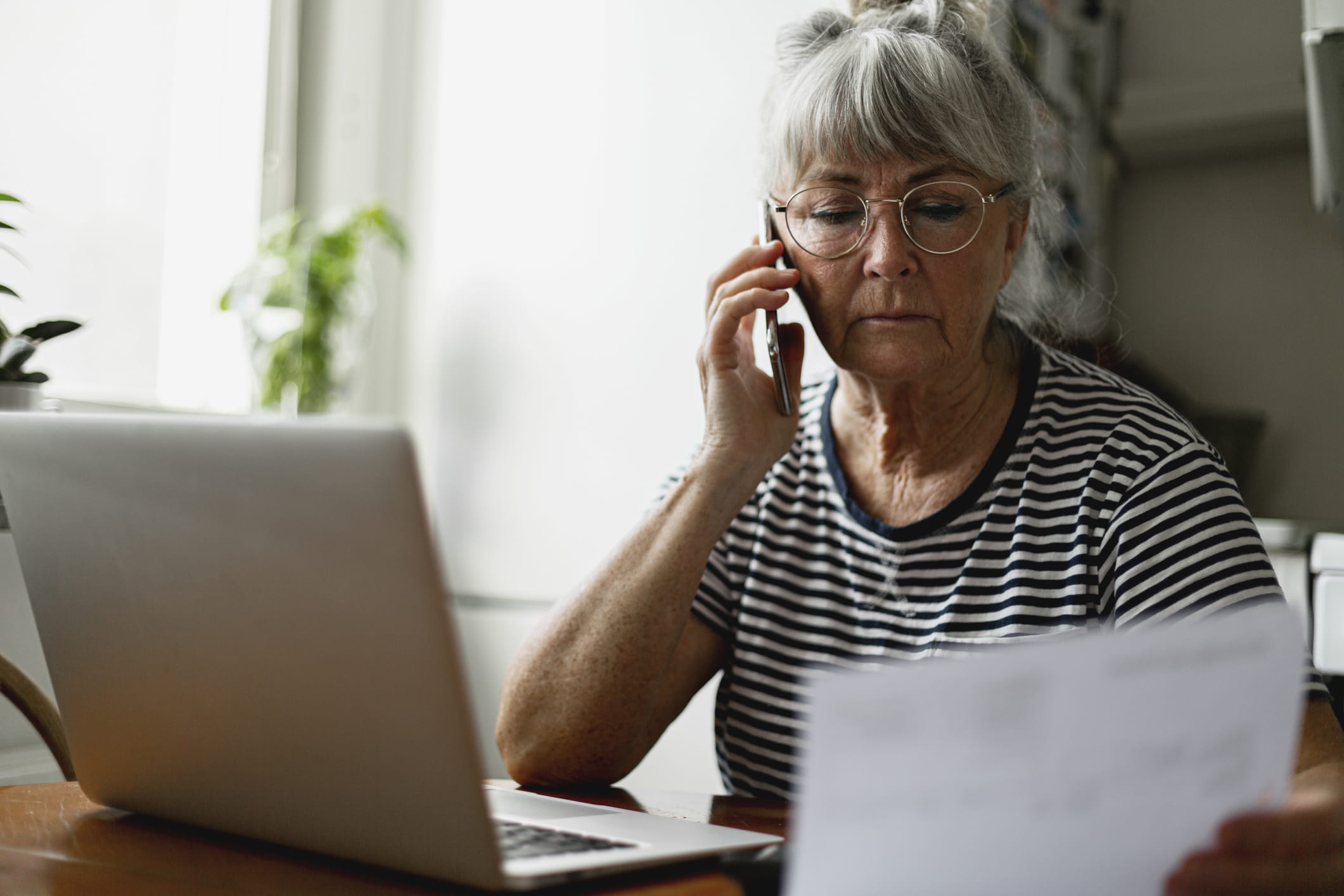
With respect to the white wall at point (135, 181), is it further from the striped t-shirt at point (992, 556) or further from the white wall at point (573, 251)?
the striped t-shirt at point (992, 556)

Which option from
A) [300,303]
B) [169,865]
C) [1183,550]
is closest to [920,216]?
[1183,550]

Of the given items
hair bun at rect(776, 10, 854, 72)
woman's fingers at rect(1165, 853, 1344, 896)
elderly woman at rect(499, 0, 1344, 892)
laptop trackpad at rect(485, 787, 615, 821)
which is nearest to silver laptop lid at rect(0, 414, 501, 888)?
laptop trackpad at rect(485, 787, 615, 821)

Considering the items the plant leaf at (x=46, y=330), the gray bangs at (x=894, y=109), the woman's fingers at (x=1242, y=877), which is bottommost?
the woman's fingers at (x=1242, y=877)

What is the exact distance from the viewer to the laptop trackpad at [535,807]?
738 millimetres

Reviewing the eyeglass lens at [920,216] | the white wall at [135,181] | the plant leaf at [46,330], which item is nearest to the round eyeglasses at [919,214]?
the eyeglass lens at [920,216]

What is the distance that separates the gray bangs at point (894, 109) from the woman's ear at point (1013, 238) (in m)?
0.07

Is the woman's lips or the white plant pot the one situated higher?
the woman's lips

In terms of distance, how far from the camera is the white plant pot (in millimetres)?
1167

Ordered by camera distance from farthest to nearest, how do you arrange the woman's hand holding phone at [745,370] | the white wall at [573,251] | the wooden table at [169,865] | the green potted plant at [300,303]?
the green potted plant at [300,303], the white wall at [573,251], the woman's hand holding phone at [745,370], the wooden table at [169,865]

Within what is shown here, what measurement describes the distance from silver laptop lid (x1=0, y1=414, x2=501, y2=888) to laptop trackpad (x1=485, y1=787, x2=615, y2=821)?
0.52ft

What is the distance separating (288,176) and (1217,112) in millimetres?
1948

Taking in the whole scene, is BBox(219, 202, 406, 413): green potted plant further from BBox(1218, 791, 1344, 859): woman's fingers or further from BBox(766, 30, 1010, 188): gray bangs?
BBox(1218, 791, 1344, 859): woman's fingers

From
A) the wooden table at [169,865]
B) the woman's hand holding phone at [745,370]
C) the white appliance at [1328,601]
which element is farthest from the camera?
the white appliance at [1328,601]

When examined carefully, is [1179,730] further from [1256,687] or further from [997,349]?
[997,349]
